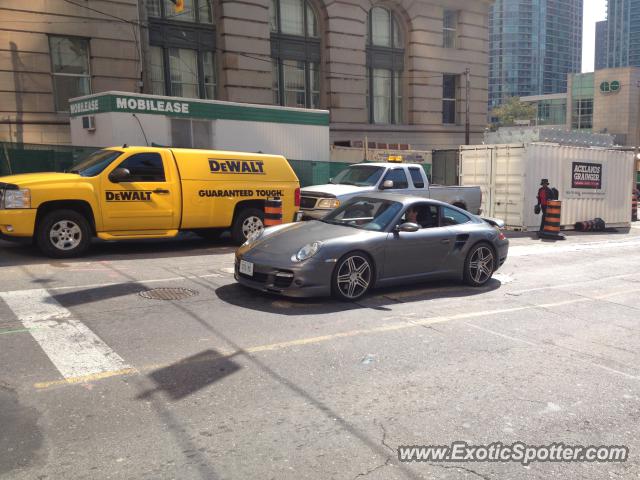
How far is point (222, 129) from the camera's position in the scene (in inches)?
685

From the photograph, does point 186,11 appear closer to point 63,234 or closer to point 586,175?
point 586,175

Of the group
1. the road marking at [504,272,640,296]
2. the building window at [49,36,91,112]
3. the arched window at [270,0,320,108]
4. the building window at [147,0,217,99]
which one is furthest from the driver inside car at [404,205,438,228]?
the arched window at [270,0,320,108]

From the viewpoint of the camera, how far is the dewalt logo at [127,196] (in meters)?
10.3

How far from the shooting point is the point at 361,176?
13.7 meters

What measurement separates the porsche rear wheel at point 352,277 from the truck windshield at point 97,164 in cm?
538

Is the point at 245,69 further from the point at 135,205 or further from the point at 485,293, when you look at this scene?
the point at 485,293

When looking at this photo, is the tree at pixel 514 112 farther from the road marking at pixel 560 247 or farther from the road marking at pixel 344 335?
the road marking at pixel 344 335

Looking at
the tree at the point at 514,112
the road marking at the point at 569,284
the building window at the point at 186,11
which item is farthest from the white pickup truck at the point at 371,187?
the tree at the point at 514,112

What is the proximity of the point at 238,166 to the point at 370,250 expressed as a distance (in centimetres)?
531

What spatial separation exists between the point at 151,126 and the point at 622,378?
45.1 ft

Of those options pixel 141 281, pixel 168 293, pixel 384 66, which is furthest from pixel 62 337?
pixel 384 66

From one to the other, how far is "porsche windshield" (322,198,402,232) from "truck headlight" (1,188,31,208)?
16.2 feet

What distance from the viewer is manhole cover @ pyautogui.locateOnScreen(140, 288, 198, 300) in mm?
7330

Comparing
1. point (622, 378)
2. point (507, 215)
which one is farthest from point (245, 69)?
point (622, 378)
